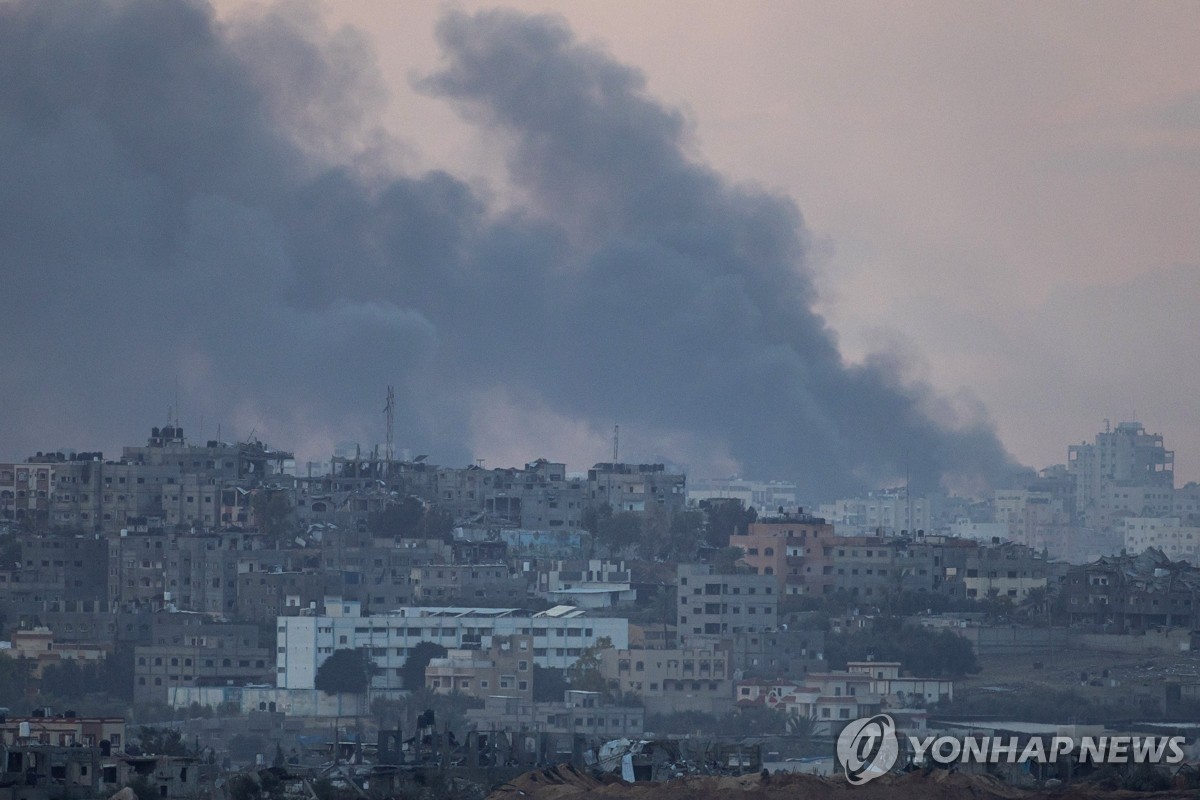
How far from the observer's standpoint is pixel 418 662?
45906 millimetres

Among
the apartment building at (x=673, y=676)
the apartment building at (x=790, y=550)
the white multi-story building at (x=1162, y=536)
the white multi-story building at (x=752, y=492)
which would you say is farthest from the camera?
the white multi-story building at (x=752, y=492)

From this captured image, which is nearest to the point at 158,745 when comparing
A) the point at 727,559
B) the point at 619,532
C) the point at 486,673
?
the point at 486,673

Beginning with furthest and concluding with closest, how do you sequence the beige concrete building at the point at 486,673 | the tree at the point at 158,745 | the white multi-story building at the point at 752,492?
the white multi-story building at the point at 752,492
the beige concrete building at the point at 486,673
the tree at the point at 158,745

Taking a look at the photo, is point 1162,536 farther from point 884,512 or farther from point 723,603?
point 723,603

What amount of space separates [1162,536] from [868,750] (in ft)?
193

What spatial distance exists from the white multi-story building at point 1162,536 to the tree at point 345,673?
3795cm

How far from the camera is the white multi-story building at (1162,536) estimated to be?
82312mm

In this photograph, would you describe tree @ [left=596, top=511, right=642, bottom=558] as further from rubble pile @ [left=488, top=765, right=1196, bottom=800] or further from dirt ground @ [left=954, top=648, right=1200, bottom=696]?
rubble pile @ [left=488, top=765, right=1196, bottom=800]

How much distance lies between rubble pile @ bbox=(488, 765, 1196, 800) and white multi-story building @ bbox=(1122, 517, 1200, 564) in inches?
2250

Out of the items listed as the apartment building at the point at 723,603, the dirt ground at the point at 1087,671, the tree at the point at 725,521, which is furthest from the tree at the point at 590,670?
the tree at the point at 725,521

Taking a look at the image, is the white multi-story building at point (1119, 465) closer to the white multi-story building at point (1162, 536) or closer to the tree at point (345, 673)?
the white multi-story building at point (1162, 536)

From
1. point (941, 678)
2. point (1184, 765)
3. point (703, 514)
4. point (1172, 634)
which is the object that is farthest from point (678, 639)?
point (1184, 765)

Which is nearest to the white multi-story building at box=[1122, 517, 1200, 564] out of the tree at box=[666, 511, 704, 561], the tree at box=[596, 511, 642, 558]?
the tree at box=[666, 511, 704, 561]

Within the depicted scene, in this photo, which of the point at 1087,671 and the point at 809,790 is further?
the point at 1087,671
